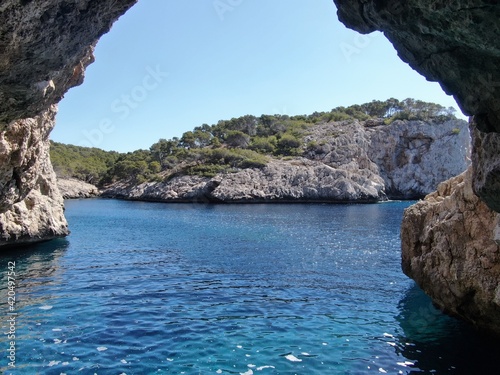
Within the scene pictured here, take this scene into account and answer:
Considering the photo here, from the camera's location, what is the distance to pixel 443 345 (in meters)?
13.1

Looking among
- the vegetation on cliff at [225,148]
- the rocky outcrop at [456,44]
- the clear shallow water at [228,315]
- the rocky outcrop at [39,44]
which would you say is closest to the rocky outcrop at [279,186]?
the vegetation on cliff at [225,148]

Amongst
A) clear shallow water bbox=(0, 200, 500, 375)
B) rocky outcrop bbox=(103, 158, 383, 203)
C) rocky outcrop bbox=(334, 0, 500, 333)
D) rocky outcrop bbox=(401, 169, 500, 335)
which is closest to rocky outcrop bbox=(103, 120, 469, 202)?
rocky outcrop bbox=(103, 158, 383, 203)

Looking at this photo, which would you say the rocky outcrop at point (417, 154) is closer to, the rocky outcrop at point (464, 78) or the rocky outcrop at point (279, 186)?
the rocky outcrop at point (279, 186)

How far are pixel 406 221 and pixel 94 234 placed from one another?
104 feet

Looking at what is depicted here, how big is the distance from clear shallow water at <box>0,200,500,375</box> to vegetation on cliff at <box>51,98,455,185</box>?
77.3 m

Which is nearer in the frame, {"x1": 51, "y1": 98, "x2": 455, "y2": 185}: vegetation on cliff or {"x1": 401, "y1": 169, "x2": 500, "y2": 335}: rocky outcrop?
{"x1": 401, "y1": 169, "x2": 500, "y2": 335}: rocky outcrop

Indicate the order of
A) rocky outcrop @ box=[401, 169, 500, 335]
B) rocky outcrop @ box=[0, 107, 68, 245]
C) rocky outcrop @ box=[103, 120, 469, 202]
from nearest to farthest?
rocky outcrop @ box=[401, 169, 500, 335] → rocky outcrop @ box=[0, 107, 68, 245] → rocky outcrop @ box=[103, 120, 469, 202]

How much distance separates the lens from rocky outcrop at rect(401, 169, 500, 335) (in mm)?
12688

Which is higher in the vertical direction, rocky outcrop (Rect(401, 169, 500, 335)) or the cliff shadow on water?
rocky outcrop (Rect(401, 169, 500, 335))

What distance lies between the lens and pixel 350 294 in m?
19.4

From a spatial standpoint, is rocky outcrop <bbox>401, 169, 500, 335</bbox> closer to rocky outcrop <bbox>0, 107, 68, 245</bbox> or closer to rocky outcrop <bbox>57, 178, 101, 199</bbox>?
rocky outcrop <bbox>0, 107, 68, 245</bbox>

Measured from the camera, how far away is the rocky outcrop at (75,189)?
4493 inches

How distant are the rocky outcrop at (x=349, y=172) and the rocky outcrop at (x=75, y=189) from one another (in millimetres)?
4331

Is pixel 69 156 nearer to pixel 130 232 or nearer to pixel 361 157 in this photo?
pixel 361 157
